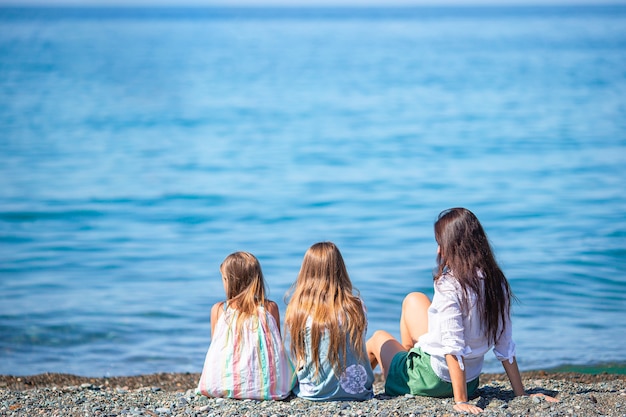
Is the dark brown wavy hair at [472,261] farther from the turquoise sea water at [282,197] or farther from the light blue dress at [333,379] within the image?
→ the turquoise sea water at [282,197]

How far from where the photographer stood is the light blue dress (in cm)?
423

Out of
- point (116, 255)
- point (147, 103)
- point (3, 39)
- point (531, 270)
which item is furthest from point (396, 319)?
point (3, 39)

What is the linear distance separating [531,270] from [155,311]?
168 inches

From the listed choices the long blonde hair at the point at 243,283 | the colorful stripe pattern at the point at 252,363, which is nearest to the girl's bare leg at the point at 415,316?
the colorful stripe pattern at the point at 252,363

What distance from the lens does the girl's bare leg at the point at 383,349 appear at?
457 centimetres

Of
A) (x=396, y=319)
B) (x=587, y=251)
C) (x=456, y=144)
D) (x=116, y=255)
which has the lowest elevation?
(x=396, y=319)

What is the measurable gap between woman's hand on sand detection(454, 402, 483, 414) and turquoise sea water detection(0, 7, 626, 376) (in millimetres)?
2402

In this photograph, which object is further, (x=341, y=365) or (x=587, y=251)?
(x=587, y=251)

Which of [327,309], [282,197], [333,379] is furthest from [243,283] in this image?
[282,197]

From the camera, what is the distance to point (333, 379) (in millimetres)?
4234

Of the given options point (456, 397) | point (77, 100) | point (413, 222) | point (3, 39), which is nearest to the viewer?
point (456, 397)

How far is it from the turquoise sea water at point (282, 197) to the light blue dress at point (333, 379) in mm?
2300

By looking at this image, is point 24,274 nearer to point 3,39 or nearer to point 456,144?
point 456,144

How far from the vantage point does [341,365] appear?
422cm
